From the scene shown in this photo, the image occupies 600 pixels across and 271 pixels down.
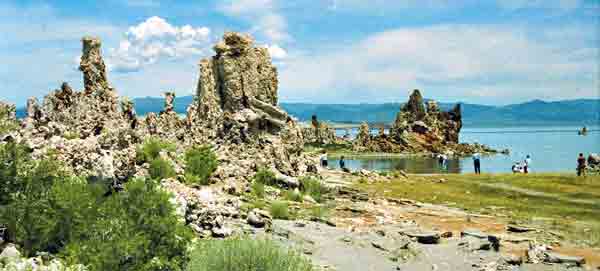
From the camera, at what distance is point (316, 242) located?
17609mm

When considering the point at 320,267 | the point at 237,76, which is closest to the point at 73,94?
the point at 237,76

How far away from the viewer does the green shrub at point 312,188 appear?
29.0 metres

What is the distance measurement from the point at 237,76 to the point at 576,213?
727 inches

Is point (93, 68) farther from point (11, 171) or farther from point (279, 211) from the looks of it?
point (11, 171)

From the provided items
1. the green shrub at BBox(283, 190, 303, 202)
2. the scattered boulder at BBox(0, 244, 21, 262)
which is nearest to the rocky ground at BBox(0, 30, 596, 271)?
the scattered boulder at BBox(0, 244, 21, 262)

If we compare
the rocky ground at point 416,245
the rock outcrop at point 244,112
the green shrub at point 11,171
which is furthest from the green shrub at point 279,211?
the green shrub at point 11,171

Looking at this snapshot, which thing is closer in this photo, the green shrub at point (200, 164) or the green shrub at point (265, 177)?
the green shrub at point (200, 164)

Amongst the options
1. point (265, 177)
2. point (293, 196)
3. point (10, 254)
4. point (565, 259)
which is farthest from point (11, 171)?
point (265, 177)

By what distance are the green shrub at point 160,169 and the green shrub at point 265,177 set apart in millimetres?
6033

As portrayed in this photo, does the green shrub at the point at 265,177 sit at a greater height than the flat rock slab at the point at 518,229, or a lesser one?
greater

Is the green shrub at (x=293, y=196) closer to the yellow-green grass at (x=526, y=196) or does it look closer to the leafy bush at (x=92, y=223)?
the yellow-green grass at (x=526, y=196)

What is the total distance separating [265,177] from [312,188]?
100 inches

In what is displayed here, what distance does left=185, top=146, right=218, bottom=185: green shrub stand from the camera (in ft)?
79.9

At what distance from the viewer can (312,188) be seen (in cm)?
2962
